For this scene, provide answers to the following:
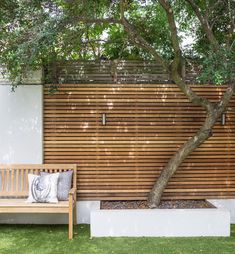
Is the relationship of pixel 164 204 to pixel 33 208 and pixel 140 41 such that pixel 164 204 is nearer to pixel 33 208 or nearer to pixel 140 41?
pixel 33 208

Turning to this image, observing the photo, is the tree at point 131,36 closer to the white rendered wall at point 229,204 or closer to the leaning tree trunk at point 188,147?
the leaning tree trunk at point 188,147

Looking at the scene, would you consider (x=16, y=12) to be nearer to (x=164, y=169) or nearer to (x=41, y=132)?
(x=41, y=132)

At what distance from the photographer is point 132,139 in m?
7.00

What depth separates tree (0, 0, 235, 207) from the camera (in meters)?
5.48

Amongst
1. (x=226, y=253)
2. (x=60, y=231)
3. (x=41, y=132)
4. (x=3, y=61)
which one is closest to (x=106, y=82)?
(x=41, y=132)

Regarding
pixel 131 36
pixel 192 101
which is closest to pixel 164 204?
pixel 192 101

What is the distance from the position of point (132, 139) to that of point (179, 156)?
95cm

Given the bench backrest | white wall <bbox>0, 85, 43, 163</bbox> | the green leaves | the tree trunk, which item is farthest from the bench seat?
the green leaves

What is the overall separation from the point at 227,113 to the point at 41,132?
333 centimetres

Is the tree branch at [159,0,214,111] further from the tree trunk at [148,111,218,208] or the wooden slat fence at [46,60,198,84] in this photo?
the wooden slat fence at [46,60,198,84]

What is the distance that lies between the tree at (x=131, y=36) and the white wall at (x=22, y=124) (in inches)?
16.0

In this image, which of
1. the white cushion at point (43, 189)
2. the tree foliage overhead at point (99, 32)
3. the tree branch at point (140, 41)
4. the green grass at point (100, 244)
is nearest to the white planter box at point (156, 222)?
Result: the green grass at point (100, 244)

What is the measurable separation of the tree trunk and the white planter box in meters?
0.52

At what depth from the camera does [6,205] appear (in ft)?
19.7
